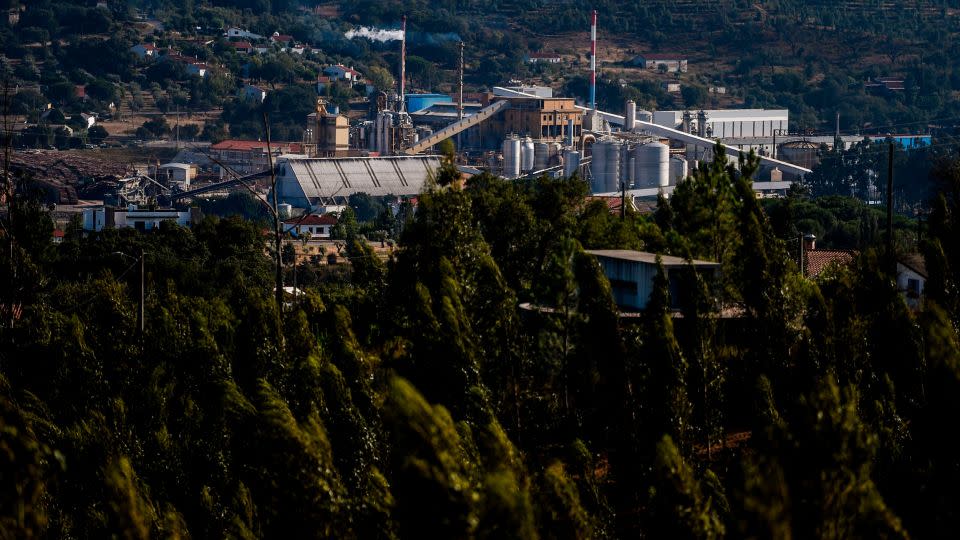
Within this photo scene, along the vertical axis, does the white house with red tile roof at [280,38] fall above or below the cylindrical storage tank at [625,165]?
above

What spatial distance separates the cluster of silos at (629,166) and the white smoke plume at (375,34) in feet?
195

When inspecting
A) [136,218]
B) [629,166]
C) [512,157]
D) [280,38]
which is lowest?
[136,218]

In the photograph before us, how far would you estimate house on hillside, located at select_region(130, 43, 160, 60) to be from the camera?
393 ft

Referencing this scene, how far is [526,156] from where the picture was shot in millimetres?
85500

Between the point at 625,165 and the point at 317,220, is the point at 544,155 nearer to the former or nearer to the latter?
the point at 625,165

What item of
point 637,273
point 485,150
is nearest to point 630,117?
point 485,150

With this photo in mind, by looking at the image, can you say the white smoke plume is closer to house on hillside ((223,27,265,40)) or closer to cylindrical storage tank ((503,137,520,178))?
house on hillside ((223,27,265,40))

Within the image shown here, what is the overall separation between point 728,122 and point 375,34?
154ft

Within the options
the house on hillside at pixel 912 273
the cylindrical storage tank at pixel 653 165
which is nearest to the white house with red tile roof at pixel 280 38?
the cylindrical storage tank at pixel 653 165

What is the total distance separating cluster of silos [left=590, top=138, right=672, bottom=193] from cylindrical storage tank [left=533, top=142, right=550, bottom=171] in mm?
3937

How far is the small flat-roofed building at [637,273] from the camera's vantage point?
22.0 m

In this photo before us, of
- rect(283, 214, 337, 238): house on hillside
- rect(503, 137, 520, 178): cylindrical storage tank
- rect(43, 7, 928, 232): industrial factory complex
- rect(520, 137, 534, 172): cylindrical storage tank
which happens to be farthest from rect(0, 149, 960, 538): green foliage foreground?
rect(520, 137, 534, 172): cylindrical storage tank

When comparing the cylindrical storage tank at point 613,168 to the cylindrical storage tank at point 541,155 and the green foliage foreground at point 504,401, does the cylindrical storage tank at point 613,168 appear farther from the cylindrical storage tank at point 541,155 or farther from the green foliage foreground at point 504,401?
the green foliage foreground at point 504,401

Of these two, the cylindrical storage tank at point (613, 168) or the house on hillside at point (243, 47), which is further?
the house on hillside at point (243, 47)
